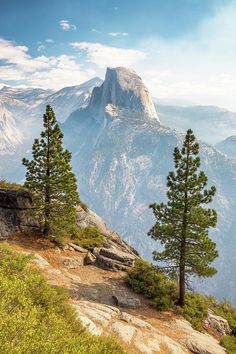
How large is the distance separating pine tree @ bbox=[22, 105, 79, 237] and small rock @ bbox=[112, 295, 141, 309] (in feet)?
24.6

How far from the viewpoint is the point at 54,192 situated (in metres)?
25.8

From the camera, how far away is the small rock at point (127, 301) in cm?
2003

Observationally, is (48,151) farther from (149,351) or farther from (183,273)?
(149,351)

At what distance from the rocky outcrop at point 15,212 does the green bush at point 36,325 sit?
1388 centimetres

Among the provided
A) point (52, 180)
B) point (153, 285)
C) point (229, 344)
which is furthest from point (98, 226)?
point (229, 344)

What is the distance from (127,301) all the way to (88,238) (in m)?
12.4

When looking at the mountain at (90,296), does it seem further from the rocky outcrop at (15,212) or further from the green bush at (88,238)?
the green bush at (88,238)

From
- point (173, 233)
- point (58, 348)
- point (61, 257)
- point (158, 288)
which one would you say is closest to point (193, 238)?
point (173, 233)

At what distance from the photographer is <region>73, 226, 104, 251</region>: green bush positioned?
30078 mm

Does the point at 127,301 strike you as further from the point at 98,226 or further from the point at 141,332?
the point at 98,226

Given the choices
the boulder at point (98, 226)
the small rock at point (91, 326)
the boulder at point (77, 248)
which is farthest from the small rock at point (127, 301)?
the boulder at point (98, 226)

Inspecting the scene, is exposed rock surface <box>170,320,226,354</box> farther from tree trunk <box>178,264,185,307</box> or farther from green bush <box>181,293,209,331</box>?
tree trunk <box>178,264,185,307</box>

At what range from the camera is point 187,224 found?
22125 millimetres

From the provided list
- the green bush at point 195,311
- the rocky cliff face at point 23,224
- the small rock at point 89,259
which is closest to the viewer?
the green bush at point 195,311
